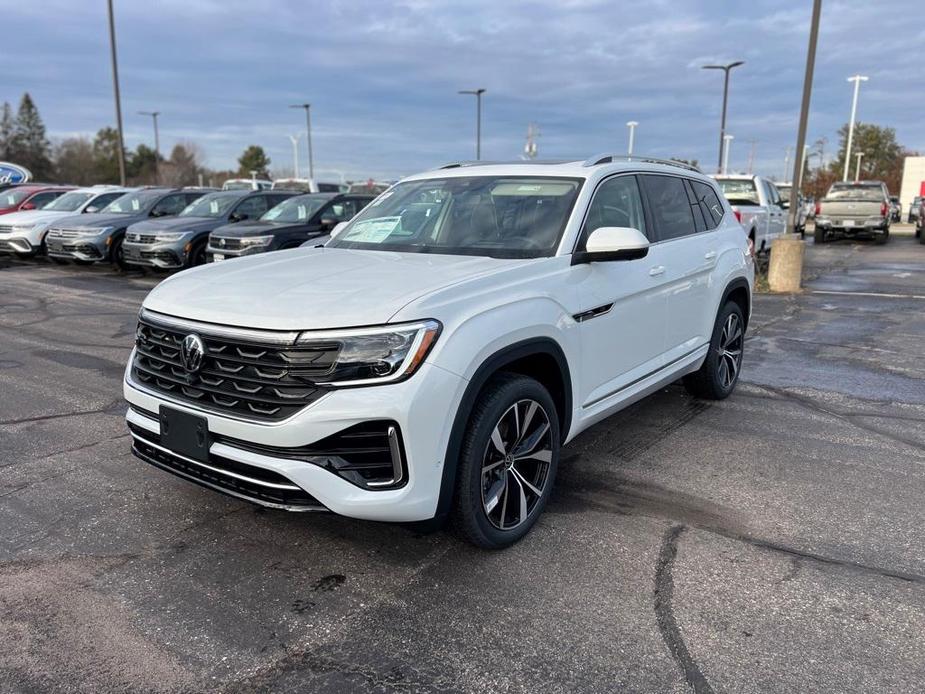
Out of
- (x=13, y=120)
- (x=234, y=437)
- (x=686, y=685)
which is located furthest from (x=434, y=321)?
(x=13, y=120)

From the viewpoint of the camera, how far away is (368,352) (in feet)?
9.45

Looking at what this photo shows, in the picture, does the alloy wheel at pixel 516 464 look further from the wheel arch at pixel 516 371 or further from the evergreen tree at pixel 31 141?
the evergreen tree at pixel 31 141

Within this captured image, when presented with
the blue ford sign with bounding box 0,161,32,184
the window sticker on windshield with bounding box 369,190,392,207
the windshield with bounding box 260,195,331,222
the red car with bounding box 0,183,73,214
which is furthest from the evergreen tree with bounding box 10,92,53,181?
the window sticker on windshield with bounding box 369,190,392,207

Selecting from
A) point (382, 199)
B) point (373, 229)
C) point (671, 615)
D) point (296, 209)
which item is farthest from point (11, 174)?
point (671, 615)

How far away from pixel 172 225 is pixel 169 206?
10.5 ft

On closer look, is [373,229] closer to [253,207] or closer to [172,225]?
[172,225]

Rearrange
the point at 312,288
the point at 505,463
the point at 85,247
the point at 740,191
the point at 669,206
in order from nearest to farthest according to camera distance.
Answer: the point at 312,288 < the point at 505,463 < the point at 669,206 < the point at 85,247 < the point at 740,191

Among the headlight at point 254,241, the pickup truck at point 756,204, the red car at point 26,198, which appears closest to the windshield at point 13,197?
the red car at point 26,198

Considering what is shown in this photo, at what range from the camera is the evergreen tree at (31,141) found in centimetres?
7956

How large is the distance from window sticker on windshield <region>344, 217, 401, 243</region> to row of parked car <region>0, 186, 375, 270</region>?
679cm

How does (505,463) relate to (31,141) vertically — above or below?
below

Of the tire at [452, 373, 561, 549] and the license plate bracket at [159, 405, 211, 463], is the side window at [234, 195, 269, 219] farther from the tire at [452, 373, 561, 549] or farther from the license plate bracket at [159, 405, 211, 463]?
the tire at [452, 373, 561, 549]

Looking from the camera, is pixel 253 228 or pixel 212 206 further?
pixel 212 206

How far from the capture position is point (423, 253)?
4.13m
